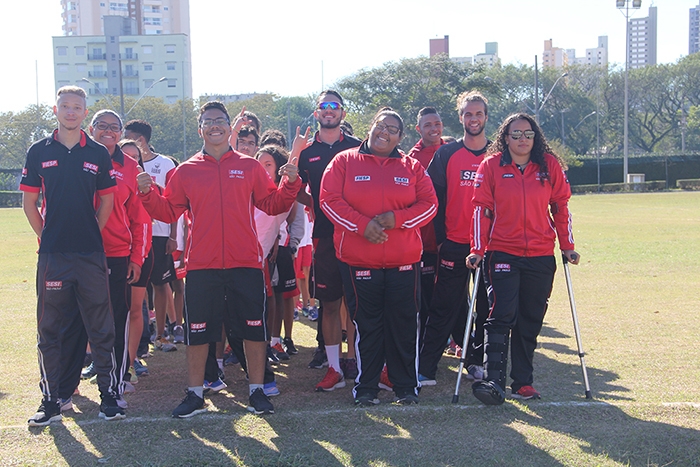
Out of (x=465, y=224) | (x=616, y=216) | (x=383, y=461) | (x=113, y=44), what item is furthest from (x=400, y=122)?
(x=113, y=44)

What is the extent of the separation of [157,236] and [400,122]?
3.35 m

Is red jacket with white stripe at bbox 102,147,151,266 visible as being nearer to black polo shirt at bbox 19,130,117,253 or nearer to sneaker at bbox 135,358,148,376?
black polo shirt at bbox 19,130,117,253

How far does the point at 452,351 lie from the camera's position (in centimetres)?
796

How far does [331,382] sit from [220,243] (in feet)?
5.39

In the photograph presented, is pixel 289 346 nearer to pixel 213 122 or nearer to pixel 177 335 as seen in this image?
pixel 177 335

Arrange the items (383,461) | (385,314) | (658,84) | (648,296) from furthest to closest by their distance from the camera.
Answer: (658,84)
(648,296)
(385,314)
(383,461)

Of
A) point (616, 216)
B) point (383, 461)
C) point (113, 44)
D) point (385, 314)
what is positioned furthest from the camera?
point (113, 44)

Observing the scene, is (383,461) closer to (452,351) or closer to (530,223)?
(530,223)

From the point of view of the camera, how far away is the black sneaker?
5.51 metres

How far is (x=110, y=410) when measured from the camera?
5.54 m

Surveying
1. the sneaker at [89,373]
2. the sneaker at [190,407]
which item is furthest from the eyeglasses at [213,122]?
the sneaker at [89,373]

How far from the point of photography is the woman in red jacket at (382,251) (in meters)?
5.89

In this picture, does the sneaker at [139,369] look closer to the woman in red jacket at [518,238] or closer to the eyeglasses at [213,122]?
the eyeglasses at [213,122]

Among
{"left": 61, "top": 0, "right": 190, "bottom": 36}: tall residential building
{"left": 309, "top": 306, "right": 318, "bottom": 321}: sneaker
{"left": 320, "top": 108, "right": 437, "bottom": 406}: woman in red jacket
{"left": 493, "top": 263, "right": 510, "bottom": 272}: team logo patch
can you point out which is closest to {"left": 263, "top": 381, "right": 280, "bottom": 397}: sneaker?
{"left": 320, "top": 108, "right": 437, "bottom": 406}: woman in red jacket
